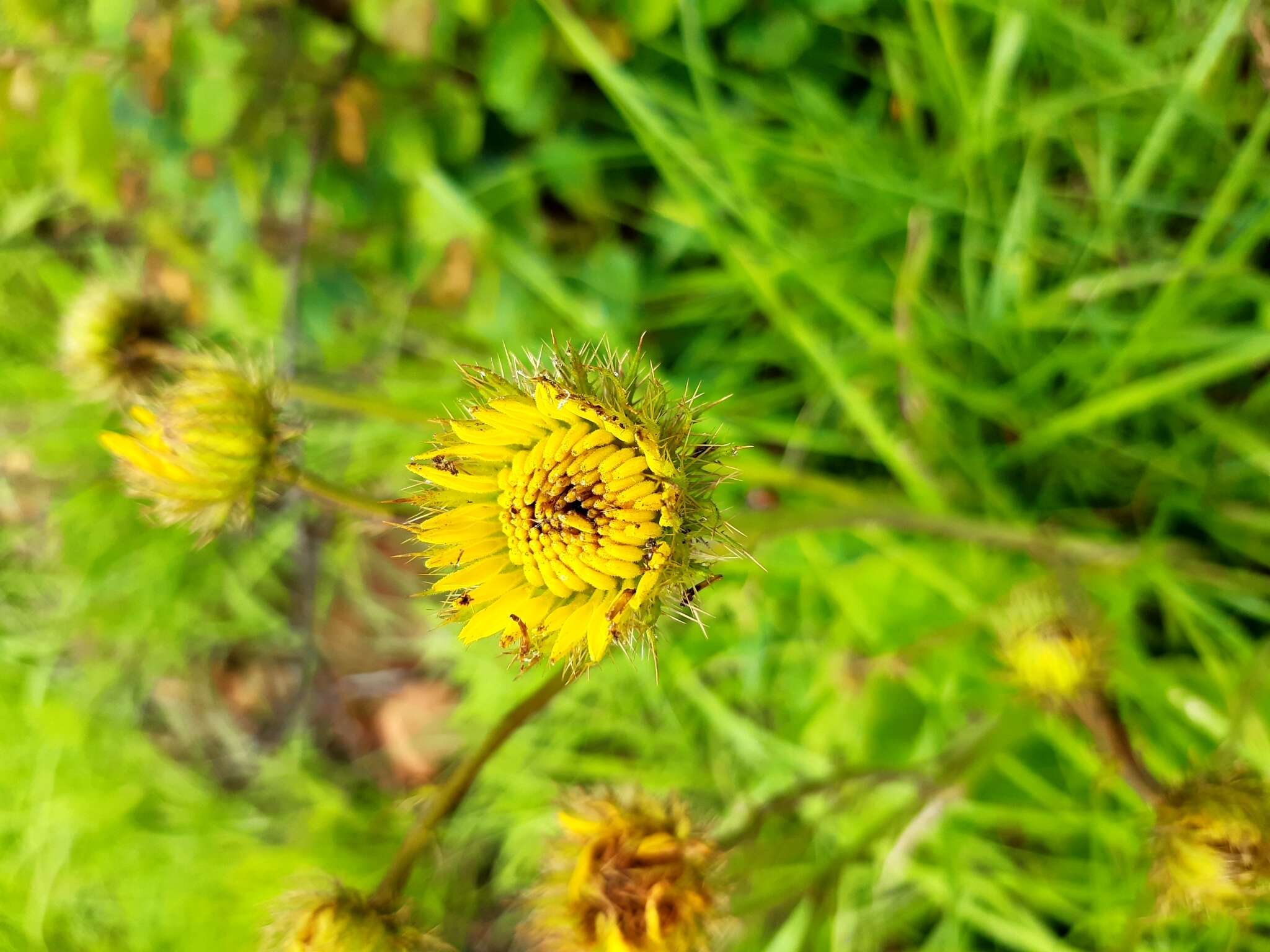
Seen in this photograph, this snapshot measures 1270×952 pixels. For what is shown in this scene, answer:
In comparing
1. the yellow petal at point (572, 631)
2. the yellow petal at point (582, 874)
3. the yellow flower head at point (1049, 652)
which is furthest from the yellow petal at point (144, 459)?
the yellow flower head at point (1049, 652)

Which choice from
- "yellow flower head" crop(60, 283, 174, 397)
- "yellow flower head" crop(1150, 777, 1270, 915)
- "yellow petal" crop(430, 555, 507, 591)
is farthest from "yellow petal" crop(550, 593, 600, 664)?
"yellow flower head" crop(60, 283, 174, 397)

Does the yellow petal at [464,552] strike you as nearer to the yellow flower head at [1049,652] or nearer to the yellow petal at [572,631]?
the yellow petal at [572,631]

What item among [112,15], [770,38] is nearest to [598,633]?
[770,38]

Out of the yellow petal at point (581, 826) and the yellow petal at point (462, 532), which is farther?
the yellow petal at point (581, 826)

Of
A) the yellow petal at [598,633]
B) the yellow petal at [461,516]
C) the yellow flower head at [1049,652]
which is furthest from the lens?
the yellow flower head at [1049,652]

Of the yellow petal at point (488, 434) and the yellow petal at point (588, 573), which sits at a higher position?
the yellow petal at point (488, 434)

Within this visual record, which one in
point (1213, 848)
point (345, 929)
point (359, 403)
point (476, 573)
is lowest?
point (345, 929)

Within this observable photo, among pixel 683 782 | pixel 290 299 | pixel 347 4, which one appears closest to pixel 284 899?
pixel 683 782

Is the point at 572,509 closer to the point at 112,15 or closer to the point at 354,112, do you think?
the point at 354,112
